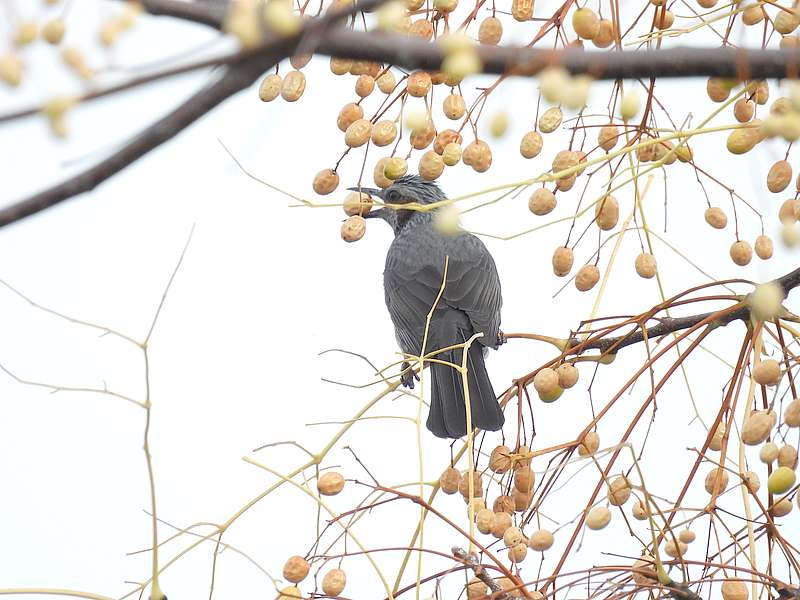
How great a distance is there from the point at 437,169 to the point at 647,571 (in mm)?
1046

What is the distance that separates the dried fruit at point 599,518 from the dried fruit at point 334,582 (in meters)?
0.54

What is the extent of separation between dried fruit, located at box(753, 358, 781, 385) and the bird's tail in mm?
1709

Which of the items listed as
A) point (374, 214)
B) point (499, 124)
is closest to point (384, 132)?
point (499, 124)

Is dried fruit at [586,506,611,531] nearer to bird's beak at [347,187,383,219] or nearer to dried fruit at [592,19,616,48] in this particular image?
dried fruit at [592,19,616,48]

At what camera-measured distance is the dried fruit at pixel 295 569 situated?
2260 mm

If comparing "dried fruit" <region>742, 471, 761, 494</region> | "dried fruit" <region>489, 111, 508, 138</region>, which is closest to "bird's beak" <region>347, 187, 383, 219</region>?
"dried fruit" <region>742, 471, 761, 494</region>

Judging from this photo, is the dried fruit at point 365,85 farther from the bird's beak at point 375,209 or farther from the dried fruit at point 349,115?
the bird's beak at point 375,209

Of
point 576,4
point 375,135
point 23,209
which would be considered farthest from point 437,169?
point 23,209

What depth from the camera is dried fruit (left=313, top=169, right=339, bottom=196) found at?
2.96 m

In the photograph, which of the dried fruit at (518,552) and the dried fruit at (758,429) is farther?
the dried fruit at (518,552)

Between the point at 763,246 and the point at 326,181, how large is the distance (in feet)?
3.94

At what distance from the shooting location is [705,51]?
4.19 feet

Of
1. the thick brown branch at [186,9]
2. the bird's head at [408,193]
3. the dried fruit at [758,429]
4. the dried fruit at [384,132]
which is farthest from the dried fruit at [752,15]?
the bird's head at [408,193]

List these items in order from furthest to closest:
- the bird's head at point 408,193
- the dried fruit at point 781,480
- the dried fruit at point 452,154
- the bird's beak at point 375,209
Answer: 1. the bird's head at point 408,193
2. the bird's beak at point 375,209
3. the dried fruit at point 452,154
4. the dried fruit at point 781,480
